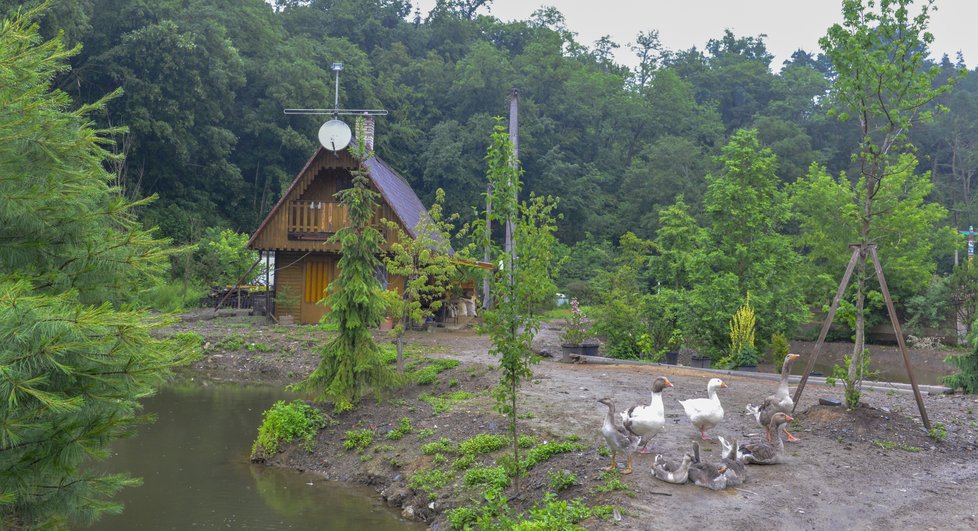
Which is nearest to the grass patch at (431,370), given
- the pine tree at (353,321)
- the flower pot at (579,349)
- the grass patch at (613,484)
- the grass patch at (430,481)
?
the pine tree at (353,321)

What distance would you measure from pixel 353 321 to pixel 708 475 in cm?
678

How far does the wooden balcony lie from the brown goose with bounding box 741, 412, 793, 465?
1820 cm

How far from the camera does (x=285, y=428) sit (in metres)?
12.0

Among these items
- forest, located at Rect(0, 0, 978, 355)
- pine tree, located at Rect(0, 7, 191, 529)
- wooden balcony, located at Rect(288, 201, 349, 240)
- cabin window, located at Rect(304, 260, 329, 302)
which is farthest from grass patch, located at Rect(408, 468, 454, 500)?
cabin window, located at Rect(304, 260, 329, 302)

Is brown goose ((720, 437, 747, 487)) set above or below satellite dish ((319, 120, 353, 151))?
below

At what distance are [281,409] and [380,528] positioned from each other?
400 cm

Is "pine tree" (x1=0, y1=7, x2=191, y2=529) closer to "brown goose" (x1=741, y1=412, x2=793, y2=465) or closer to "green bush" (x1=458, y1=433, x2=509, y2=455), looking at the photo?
"green bush" (x1=458, y1=433, x2=509, y2=455)

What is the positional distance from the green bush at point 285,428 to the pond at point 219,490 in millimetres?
334

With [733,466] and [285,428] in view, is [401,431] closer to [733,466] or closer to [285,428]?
[285,428]

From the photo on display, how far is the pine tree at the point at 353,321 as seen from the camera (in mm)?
12922

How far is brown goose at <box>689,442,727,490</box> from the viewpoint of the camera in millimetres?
7965

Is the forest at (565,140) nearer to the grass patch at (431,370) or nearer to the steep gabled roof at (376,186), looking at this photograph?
the grass patch at (431,370)

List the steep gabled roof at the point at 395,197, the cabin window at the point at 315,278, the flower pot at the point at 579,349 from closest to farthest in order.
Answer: the flower pot at the point at 579,349 → the steep gabled roof at the point at 395,197 → the cabin window at the point at 315,278

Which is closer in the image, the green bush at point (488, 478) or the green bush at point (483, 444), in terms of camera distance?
the green bush at point (488, 478)
